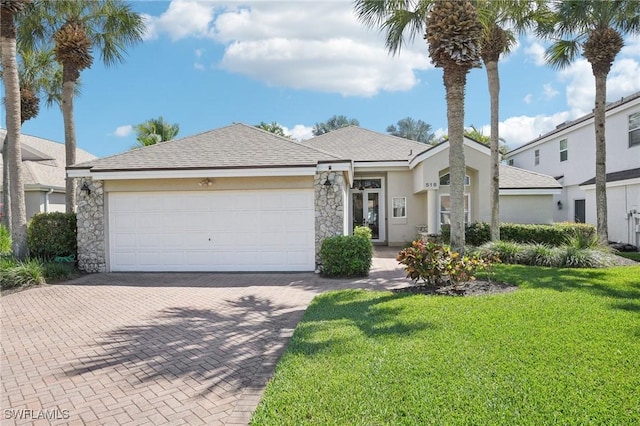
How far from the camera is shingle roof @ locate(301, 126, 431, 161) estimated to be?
19391 millimetres

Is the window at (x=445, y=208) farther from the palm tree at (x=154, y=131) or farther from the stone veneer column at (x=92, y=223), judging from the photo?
the palm tree at (x=154, y=131)

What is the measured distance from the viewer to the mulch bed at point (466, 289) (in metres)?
8.30

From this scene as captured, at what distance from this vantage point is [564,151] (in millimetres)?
23516

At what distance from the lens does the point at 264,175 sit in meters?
11.7

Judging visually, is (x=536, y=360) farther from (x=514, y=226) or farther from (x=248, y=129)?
(x=248, y=129)

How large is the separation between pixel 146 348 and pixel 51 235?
952cm

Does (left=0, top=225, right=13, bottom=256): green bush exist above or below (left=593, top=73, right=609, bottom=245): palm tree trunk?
below

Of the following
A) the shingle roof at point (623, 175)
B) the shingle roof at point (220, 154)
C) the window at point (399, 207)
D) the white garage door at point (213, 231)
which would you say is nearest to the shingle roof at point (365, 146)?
the window at point (399, 207)

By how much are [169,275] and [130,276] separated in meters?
1.18

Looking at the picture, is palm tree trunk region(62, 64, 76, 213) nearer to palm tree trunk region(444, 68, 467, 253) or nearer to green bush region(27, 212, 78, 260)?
green bush region(27, 212, 78, 260)

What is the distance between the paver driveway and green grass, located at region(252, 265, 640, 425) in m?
0.57

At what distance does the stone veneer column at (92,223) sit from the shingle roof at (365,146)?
34.3 ft

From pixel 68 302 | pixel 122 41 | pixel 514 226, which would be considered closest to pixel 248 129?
pixel 122 41

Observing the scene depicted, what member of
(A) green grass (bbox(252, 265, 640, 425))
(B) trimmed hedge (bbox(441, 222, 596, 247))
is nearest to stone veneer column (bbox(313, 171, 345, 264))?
(A) green grass (bbox(252, 265, 640, 425))
